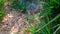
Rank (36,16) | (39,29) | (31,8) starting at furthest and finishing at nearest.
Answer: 1. (31,8)
2. (36,16)
3. (39,29)

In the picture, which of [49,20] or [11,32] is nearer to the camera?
[49,20]

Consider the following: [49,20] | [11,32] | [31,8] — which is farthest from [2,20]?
[49,20]

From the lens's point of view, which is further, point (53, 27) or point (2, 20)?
point (2, 20)

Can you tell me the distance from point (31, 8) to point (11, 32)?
461mm

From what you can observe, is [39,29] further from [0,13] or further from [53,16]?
[0,13]

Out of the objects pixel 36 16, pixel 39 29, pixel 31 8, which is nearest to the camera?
pixel 39 29

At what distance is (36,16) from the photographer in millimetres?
2492

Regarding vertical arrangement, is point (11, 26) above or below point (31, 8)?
below

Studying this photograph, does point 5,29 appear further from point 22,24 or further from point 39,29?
point 39,29

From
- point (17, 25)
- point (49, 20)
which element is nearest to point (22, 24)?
point (17, 25)

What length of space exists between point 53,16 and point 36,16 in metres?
0.29

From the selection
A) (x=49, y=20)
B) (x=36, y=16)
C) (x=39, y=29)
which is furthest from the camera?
(x=36, y=16)

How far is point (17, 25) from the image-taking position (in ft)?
8.57

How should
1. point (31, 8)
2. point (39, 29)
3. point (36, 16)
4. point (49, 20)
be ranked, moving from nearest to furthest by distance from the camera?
1. point (39, 29)
2. point (49, 20)
3. point (36, 16)
4. point (31, 8)
